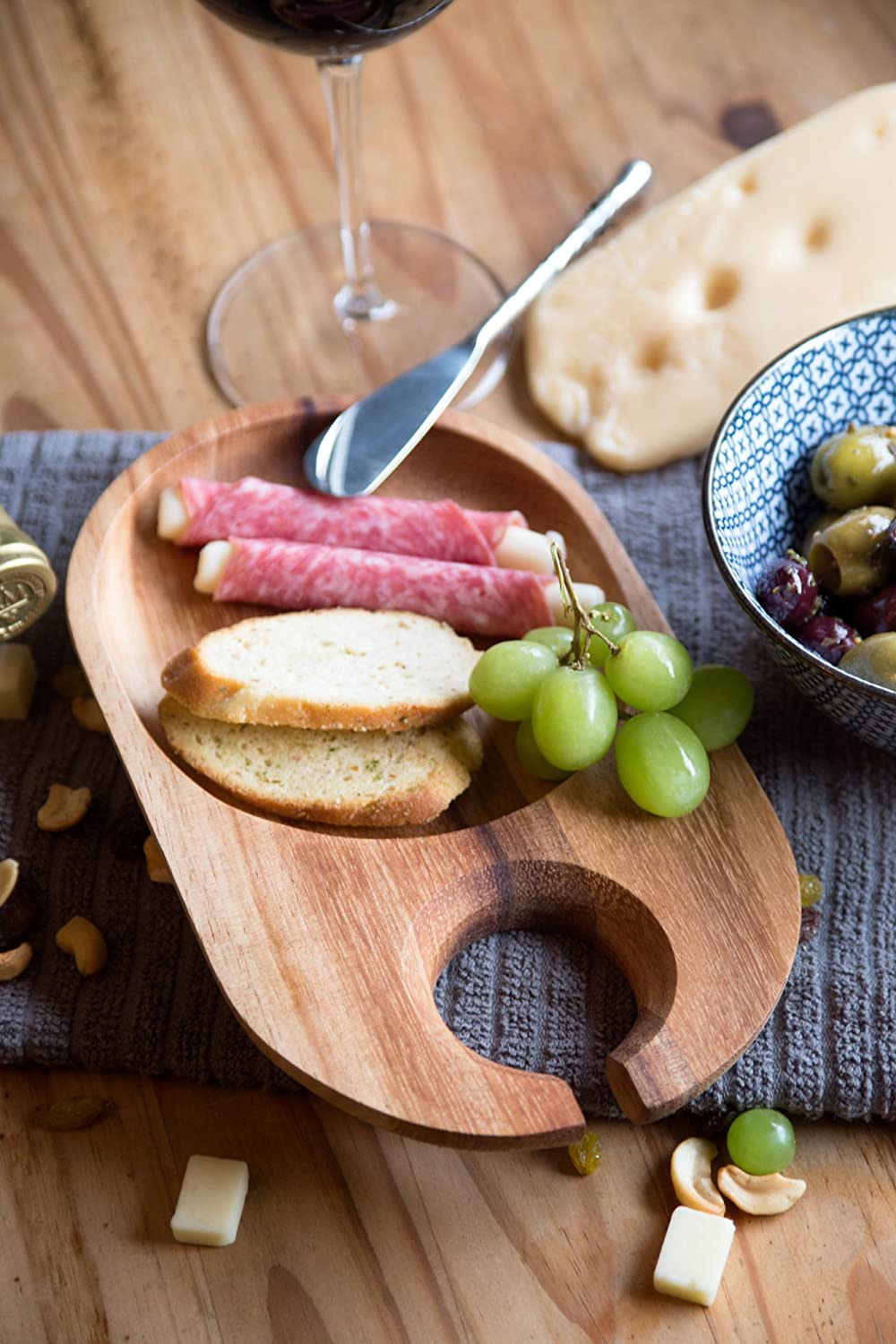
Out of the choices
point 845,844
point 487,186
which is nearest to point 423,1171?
point 845,844

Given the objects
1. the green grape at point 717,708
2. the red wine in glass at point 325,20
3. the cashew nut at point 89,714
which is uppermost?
the red wine in glass at point 325,20

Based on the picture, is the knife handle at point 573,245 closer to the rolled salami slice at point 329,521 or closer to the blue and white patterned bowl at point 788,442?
the rolled salami slice at point 329,521

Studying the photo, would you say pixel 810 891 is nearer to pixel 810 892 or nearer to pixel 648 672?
pixel 810 892

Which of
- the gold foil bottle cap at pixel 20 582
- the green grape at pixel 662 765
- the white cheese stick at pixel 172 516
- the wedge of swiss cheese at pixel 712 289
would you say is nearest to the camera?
the green grape at pixel 662 765

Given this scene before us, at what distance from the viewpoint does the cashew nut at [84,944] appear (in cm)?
92

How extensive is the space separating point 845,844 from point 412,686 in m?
0.35

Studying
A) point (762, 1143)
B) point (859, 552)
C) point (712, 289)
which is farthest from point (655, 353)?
point (762, 1143)

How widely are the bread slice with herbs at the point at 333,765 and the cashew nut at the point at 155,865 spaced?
7 centimetres

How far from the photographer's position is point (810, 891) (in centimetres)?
95

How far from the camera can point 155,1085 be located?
888 millimetres

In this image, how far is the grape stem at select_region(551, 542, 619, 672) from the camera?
90 cm

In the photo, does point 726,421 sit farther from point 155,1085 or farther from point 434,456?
point 155,1085

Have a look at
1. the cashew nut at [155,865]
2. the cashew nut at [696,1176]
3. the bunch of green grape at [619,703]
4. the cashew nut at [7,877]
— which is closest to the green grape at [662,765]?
the bunch of green grape at [619,703]

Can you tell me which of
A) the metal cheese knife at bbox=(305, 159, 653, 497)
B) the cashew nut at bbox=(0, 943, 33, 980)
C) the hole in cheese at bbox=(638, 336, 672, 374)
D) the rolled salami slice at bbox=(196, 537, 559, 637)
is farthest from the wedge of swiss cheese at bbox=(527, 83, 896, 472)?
the cashew nut at bbox=(0, 943, 33, 980)
